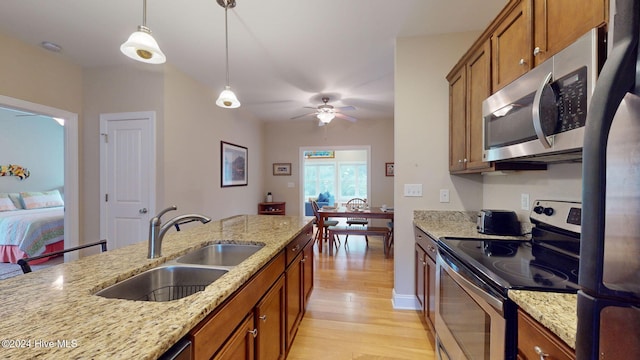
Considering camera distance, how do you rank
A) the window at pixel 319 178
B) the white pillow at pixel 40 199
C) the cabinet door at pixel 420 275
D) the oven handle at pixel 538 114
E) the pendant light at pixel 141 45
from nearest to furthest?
the oven handle at pixel 538 114 < the pendant light at pixel 141 45 < the cabinet door at pixel 420 275 < the white pillow at pixel 40 199 < the window at pixel 319 178

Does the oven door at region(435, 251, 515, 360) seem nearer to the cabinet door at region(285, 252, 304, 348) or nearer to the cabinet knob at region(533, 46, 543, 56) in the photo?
the cabinet door at region(285, 252, 304, 348)

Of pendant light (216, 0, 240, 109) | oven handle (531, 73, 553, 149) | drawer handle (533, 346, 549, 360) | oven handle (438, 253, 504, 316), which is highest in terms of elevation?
pendant light (216, 0, 240, 109)

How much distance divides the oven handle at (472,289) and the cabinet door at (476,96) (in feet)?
2.43

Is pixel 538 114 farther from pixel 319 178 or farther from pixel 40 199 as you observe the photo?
pixel 319 178

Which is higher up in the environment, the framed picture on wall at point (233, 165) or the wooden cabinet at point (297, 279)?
the framed picture on wall at point (233, 165)

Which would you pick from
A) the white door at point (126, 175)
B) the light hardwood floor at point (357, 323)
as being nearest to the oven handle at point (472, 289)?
the light hardwood floor at point (357, 323)

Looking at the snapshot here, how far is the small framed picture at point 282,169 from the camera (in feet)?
19.5

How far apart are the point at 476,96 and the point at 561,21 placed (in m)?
0.74

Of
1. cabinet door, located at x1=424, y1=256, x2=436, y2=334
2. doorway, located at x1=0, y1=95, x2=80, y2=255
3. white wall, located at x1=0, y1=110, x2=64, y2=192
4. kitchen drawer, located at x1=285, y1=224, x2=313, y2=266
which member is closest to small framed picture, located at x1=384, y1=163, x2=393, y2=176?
kitchen drawer, located at x1=285, y1=224, x2=313, y2=266

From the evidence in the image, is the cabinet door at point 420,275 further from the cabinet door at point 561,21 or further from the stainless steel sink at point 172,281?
the stainless steel sink at point 172,281

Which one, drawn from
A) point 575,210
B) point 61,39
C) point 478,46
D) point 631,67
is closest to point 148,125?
point 61,39

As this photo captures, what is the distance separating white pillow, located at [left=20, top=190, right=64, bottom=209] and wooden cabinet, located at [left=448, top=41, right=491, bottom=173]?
24.2ft

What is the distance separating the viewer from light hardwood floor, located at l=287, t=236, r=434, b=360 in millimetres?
1846

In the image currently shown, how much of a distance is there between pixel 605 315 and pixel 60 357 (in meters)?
1.06
